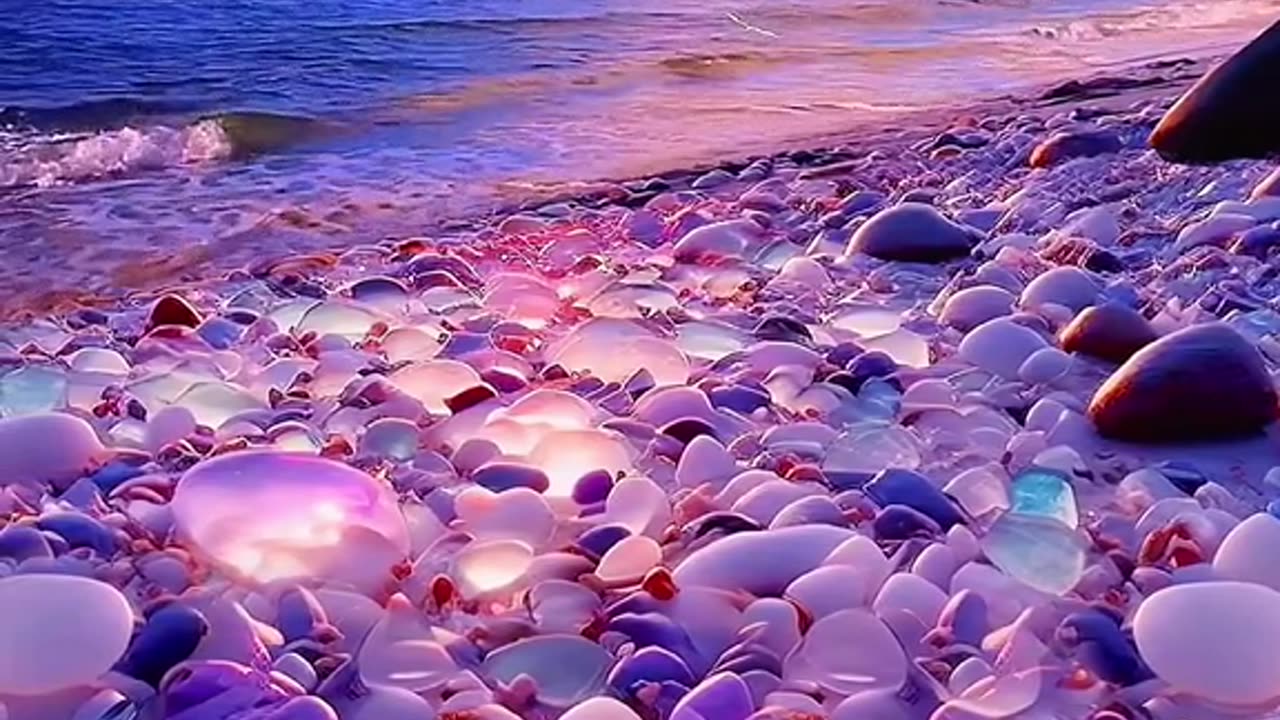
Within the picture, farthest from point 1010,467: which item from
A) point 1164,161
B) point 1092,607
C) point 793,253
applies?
point 1164,161

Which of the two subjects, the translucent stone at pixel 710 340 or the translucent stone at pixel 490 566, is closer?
the translucent stone at pixel 490 566

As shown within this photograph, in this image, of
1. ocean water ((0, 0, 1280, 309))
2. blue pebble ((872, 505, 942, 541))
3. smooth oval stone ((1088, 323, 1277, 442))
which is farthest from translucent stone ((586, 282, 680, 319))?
ocean water ((0, 0, 1280, 309))

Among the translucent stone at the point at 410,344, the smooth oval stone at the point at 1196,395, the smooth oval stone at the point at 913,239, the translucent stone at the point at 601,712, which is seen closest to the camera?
the translucent stone at the point at 601,712

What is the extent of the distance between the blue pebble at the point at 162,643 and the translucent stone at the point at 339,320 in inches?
52.8

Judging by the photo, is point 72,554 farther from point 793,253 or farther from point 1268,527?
point 793,253

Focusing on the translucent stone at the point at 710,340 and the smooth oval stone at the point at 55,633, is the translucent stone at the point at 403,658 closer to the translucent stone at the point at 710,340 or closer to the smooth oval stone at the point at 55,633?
the smooth oval stone at the point at 55,633

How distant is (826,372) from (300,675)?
3.85ft

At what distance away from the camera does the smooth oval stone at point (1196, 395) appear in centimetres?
200

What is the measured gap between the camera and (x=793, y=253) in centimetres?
350

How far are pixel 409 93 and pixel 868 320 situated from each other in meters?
5.30

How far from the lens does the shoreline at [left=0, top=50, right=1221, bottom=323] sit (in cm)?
387

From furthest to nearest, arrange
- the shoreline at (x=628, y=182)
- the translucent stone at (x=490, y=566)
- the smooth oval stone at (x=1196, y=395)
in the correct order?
the shoreline at (x=628, y=182) < the smooth oval stone at (x=1196, y=395) < the translucent stone at (x=490, y=566)

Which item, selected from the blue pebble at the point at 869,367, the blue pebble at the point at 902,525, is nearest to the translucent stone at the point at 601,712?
the blue pebble at the point at 902,525

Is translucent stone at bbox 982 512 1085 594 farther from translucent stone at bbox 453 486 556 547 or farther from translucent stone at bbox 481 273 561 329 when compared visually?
translucent stone at bbox 481 273 561 329
